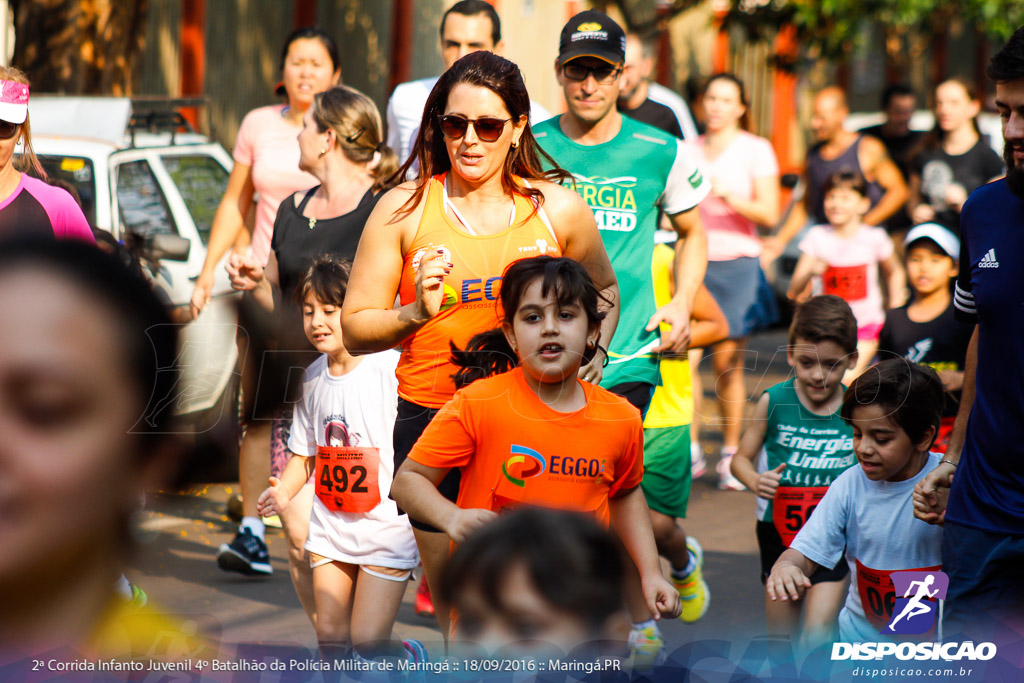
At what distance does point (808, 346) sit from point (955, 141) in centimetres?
535

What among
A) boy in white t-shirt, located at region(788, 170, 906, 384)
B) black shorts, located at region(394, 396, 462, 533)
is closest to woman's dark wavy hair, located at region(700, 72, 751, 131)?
boy in white t-shirt, located at region(788, 170, 906, 384)

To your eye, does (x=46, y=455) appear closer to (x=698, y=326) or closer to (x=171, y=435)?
(x=171, y=435)

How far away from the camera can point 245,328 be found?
5.70 metres

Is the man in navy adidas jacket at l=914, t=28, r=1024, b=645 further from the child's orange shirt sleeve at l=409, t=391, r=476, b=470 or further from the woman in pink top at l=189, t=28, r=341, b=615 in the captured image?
the woman in pink top at l=189, t=28, r=341, b=615

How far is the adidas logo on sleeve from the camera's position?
Result: 328 centimetres

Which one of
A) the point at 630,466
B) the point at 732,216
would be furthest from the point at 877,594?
the point at 732,216

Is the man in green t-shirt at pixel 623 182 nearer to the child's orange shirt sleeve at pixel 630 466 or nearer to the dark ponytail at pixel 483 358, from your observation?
the dark ponytail at pixel 483 358

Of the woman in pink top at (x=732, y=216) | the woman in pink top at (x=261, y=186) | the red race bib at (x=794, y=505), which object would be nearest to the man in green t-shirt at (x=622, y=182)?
the red race bib at (x=794, y=505)

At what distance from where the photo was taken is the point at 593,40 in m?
4.79

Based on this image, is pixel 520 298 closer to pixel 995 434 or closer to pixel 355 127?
pixel 995 434

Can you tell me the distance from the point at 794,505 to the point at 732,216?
3628 millimetres

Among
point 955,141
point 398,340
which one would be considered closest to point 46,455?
point 398,340

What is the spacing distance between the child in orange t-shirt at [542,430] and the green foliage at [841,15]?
15.6 m

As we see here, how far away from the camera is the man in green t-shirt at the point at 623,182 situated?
4.68 metres
